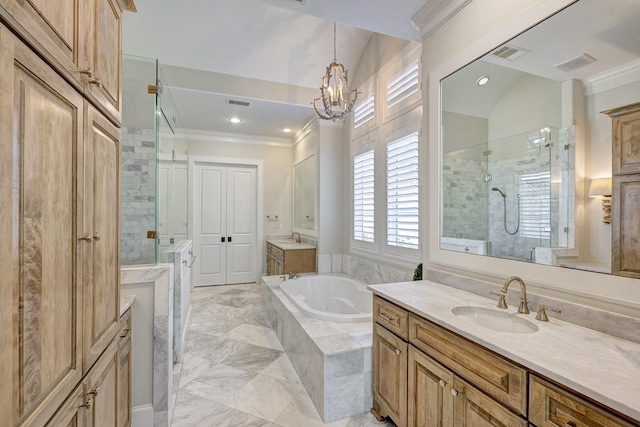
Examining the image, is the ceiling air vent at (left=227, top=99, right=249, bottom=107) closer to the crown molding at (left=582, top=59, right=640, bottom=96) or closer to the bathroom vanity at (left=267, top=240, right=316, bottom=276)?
the bathroom vanity at (left=267, top=240, right=316, bottom=276)

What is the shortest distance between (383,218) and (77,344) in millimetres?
2861

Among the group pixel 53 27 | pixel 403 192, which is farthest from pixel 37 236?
pixel 403 192

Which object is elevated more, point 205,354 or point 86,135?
point 86,135

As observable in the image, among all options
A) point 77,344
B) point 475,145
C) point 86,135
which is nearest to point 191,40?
point 86,135

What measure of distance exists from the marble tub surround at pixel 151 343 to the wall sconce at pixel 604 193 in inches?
90.2

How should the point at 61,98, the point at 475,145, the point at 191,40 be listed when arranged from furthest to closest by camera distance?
the point at 191,40, the point at 475,145, the point at 61,98

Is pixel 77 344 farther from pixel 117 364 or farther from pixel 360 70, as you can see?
pixel 360 70

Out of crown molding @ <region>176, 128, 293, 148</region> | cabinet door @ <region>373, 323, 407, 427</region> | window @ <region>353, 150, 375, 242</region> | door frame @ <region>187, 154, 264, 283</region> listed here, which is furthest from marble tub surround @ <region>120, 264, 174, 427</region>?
crown molding @ <region>176, 128, 293, 148</region>

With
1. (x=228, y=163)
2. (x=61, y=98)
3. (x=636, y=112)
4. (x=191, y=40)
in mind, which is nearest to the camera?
(x=61, y=98)

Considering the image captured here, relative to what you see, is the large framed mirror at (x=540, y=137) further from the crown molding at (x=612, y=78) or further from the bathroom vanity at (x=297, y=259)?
the bathroom vanity at (x=297, y=259)

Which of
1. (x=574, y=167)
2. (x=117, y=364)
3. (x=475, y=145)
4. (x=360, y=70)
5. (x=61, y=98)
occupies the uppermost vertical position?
(x=360, y=70)

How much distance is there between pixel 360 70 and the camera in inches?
153

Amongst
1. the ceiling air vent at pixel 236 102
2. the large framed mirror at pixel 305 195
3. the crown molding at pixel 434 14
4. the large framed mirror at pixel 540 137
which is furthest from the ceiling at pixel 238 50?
the large framed mirror at pixel 540 137

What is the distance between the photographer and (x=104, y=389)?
1219 mm
